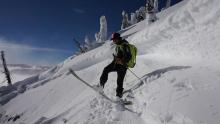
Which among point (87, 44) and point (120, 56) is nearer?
point (120, 56)

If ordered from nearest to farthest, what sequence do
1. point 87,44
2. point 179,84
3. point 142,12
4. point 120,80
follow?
point 179,84, point 120,80, point 142,12, point 87,44

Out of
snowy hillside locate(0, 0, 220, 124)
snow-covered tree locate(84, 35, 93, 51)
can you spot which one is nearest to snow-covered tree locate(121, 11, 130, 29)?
snow-covered tree locate(84, 35, 93, 51)

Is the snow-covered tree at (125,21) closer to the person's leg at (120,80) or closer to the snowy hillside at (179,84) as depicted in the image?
the snowy hillside at (179,84)

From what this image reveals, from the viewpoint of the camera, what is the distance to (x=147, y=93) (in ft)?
25.6

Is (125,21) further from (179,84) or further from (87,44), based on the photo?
(179,84)

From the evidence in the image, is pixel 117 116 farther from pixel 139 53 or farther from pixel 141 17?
pixel 141 17

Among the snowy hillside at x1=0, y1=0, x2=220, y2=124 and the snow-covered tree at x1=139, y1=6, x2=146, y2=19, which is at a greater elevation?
the snow-covered tree at x1=139, y1=6, x2=146, y2=19

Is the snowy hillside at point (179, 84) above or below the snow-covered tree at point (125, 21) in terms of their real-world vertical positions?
below

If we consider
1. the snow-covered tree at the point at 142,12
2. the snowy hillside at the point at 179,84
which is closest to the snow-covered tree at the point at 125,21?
the snow-covered tree at the point at 142,12

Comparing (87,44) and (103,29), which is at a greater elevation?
(103,29)

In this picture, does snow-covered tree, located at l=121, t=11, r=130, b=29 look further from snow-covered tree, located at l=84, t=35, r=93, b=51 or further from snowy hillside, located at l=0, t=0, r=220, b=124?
snowy hillside, located at l=0, t=0, r=220, b=124

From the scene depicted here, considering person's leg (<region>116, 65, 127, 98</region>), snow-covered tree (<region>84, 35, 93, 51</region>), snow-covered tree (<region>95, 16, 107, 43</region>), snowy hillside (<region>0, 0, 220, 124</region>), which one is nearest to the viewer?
snowy hillside (<region>0, 0, 220, 124</region>)

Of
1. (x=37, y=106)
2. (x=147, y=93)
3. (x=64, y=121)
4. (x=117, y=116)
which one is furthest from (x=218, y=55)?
(x=37, y=106)

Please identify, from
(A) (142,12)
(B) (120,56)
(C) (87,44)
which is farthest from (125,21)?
(B) (120,56)
